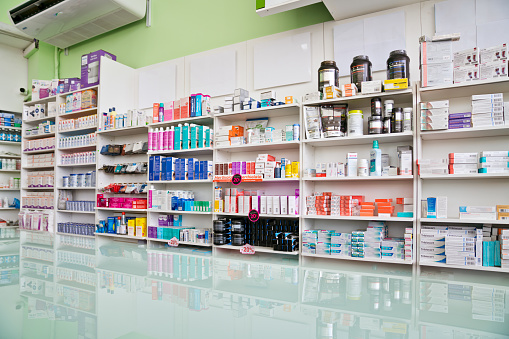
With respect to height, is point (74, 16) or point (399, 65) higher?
point (74, 16)

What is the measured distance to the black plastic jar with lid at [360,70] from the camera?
13.3 feet

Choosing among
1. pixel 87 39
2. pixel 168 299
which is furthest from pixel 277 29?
pixel 87 39

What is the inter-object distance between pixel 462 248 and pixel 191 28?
499 cm

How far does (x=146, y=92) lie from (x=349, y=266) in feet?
14.6

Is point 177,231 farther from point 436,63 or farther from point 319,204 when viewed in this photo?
point 436,63

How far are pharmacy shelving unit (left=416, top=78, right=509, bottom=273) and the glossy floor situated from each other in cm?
69

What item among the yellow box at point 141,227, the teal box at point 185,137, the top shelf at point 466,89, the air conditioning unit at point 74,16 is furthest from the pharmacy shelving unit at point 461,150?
the air conditioning unit at point 74,16

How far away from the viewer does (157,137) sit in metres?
5.46

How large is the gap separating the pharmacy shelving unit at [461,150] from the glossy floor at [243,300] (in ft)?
2.27

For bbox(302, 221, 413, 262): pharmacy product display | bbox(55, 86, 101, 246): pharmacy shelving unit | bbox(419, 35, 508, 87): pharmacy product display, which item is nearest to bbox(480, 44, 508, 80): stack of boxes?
bbox(419, 35, 508, 87): pharmacy product display

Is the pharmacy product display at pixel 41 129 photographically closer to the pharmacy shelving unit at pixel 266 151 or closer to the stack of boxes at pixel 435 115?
the pharmacy shelving unit at pixel 266 151

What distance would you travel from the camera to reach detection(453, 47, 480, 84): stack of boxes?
11.4 feet

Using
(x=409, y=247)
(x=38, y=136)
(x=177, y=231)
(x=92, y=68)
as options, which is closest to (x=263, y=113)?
(x=177, y=231)

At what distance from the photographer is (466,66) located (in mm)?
3516
